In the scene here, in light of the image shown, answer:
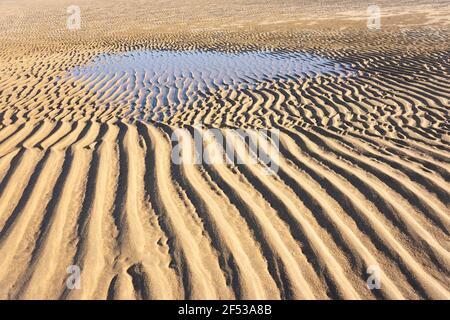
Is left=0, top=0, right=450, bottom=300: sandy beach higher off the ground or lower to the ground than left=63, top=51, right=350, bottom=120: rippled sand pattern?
lower

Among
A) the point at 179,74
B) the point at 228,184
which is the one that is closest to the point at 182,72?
the point at 179,74

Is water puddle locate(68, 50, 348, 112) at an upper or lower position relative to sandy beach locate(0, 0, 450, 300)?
upper

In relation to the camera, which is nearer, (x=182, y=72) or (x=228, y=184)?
(x=228, y=184)

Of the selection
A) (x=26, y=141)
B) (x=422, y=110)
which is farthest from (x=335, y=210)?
(x=26, y=141)

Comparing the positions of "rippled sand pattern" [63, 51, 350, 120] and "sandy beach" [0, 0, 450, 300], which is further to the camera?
"rippled sand pattern" [63, 51, 350, 120]

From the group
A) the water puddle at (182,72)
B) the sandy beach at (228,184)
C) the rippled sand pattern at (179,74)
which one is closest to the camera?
the sandy beach at (228,184)

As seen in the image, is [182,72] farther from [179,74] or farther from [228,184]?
[228,184]

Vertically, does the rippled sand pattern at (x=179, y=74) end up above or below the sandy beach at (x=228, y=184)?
above

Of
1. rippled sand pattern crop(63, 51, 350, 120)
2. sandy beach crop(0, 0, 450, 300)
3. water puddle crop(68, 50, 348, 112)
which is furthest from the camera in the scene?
water puddle crop(68, 50, 348, 112)

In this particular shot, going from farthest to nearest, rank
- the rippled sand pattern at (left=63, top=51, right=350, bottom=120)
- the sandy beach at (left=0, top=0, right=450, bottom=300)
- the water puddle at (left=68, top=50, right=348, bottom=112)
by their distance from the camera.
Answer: the water puddle at (left=68, top=50, right=348, bottom=112) < the rippled sand pattern at (left=63, top=51, right=350, bottom=120) < the sandy beach at (left=0, top=0, right=450, bottom=300)
